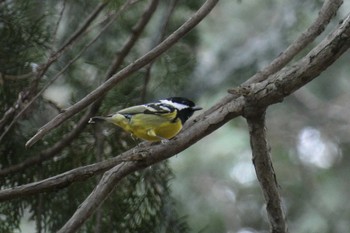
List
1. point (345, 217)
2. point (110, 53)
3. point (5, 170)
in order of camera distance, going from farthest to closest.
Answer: point (345, 217), point (110, 53), point (5, 170)

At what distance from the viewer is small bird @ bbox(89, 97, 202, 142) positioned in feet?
10.2

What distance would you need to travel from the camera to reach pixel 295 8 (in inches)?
172

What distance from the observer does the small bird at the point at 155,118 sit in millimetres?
3113

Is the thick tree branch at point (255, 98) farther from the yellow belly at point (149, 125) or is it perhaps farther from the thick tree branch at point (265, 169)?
the yellow belly at point (149, 125)

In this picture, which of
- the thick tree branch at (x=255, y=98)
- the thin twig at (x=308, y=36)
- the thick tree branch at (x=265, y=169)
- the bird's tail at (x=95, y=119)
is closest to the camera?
the thick tree branch at (x=255, y=98)

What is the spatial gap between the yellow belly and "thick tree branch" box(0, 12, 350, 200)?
755mm

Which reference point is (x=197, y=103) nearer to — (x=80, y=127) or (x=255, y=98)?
(x=80, y=127)

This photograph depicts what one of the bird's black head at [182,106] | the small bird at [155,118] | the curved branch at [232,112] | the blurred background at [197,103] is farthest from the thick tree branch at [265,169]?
the bird's black head at [182,106]

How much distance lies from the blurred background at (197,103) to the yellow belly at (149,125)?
0.47ft

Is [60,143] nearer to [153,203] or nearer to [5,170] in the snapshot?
[5,170]

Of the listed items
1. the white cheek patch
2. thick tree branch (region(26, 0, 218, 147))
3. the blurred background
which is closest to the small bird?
the white cheek patch

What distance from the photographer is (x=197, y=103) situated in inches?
184

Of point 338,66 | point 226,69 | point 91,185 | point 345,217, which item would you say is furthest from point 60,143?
point 338,66

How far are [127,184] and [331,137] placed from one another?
13.4ft
